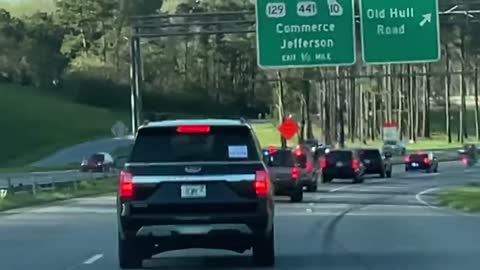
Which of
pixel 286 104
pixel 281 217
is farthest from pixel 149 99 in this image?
pixel 281 217

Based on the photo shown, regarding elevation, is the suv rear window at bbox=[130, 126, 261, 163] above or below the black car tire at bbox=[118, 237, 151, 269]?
above

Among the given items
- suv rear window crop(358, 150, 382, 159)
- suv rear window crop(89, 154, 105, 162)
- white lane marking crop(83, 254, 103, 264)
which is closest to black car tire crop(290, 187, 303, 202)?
white lane marking crop(83, 254, 103, 264)

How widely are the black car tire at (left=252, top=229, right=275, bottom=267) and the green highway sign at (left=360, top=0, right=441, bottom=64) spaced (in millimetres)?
23198

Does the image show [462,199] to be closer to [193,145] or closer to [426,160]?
[193,145]

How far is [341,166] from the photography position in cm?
5766

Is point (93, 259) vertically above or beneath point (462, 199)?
above

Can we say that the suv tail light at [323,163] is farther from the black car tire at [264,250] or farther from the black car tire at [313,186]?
the black car tire at [264,250]

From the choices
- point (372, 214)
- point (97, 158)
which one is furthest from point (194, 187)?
point (97, 158)

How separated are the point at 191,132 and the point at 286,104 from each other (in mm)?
83795

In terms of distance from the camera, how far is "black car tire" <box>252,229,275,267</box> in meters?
16.9

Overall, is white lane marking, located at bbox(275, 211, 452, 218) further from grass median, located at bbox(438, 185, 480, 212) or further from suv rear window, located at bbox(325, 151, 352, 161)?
suv rear window, located at bbox(325, 151, 352, 161)

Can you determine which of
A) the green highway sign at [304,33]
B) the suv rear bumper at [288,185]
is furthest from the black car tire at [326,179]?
the suv rear bumper at [288,185]

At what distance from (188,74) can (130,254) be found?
327ft

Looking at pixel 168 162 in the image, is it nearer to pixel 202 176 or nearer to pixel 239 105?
pixel 202 176
